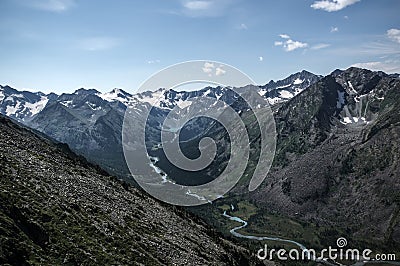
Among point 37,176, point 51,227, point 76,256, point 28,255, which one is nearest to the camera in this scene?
point 28,255

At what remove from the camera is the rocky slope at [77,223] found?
146 ft

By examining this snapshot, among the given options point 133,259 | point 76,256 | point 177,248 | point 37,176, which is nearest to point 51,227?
point 76,256

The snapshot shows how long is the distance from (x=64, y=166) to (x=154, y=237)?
32.1m

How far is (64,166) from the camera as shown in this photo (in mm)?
86125

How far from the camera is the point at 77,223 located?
5550 centimetres

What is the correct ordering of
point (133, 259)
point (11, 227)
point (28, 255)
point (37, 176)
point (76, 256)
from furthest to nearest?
1. point (37, 176)
2. point (133, 259)
3. point (76, 256)
4. point (11, 227)
5. point (28, 255)

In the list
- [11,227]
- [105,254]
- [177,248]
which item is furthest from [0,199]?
[177,248]

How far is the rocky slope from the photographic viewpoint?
146 ft

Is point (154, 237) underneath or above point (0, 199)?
underneath

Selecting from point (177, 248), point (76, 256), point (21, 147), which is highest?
point (21, 147)

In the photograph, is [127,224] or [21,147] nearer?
[127,224]

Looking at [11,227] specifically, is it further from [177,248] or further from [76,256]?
[177,248]

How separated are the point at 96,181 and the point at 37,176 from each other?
2253cm

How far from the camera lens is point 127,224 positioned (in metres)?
68.1
